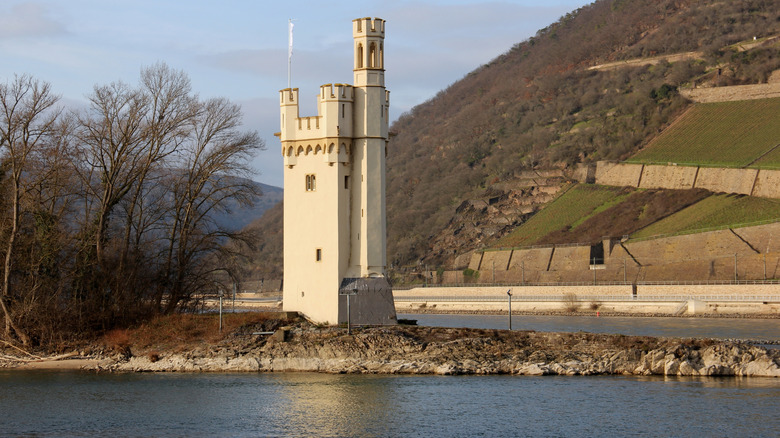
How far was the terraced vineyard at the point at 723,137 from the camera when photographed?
376ft

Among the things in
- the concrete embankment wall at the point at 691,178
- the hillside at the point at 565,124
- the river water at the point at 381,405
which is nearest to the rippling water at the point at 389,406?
the river water at the point at 381,405

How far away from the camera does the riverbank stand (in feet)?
114

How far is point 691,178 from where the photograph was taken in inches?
4663

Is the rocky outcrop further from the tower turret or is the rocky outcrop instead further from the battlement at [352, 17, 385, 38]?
the battlement at [352, 17, 385, 38]

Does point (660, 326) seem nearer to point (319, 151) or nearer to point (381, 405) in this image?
point (319, 151)

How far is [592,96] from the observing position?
166 m

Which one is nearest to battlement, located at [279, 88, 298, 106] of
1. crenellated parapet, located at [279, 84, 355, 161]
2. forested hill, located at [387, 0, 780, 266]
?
crenellated parapet, located at [279, 84, 355, 161]

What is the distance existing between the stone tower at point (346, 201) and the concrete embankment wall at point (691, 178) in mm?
76201

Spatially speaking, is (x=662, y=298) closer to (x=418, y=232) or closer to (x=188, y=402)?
(x=188, y=402)

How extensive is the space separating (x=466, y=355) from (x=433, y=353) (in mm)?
1138

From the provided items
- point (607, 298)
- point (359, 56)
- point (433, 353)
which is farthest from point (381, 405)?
point (607, 298)

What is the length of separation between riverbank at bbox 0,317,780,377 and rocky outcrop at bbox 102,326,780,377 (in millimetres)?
33

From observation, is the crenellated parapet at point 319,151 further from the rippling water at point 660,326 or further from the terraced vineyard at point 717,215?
the terraced vineyard at point 717,215

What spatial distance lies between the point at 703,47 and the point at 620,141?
2874 centimetres
